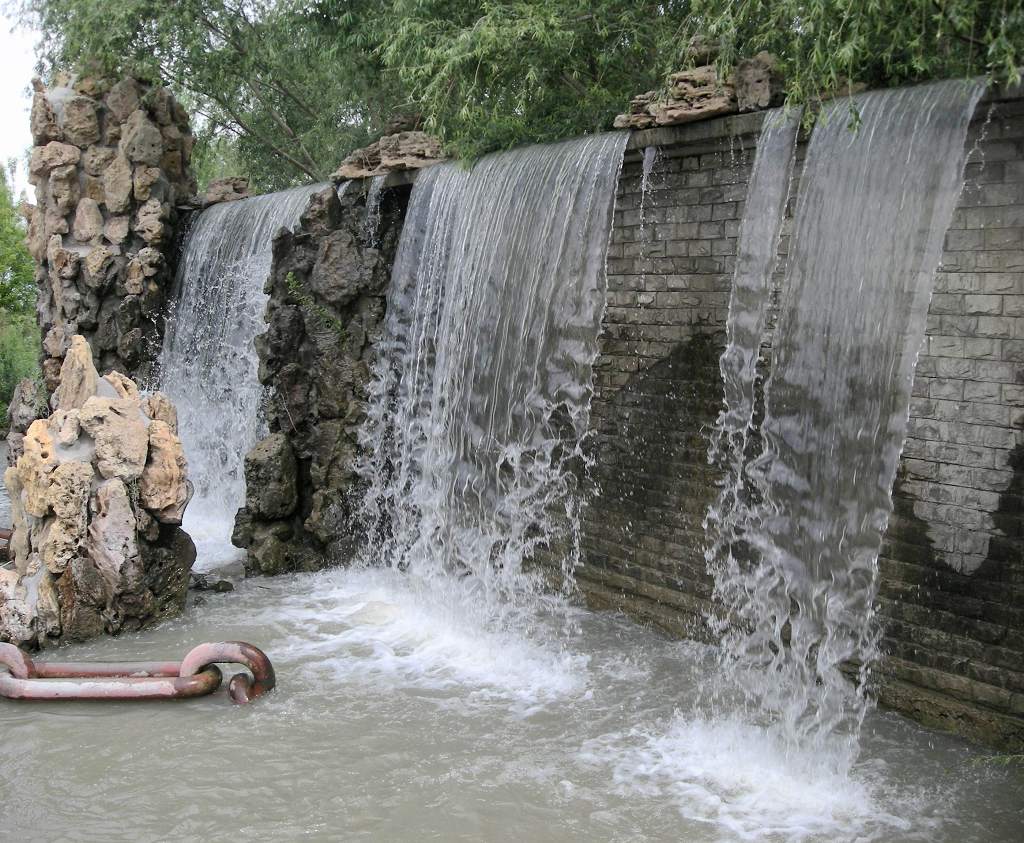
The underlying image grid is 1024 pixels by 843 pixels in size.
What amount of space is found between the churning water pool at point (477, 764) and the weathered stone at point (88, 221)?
27.7ft

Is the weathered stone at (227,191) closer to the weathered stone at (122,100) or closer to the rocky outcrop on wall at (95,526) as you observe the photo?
the weathered stone at (122,100)

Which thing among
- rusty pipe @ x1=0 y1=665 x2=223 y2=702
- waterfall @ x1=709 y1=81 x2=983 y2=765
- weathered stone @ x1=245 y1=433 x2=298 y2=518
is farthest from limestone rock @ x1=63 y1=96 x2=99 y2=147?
waterfall @ x1=709 y1=81 x2=983 y2=765

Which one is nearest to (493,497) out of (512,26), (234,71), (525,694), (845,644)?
(525,694)

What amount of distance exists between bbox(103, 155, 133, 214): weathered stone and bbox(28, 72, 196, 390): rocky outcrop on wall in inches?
0.5

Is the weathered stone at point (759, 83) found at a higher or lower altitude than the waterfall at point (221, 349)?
higher

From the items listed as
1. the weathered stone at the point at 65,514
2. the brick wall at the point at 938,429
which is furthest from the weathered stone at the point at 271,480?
the brick wall at the point at 938,429

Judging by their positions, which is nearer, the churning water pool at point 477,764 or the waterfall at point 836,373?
the churning water pool at point 477,764

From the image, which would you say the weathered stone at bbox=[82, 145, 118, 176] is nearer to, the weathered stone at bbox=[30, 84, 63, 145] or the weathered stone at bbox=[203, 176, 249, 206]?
the weathered stone at bbox=[30, 84, 63, 145]

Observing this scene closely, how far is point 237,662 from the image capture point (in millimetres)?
6285

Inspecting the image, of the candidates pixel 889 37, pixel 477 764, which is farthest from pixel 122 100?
pixel 477 764

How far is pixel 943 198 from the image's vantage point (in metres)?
5.41

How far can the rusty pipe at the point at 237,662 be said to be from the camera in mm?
6266

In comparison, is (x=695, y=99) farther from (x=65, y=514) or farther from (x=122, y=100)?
(x=122, y=100)

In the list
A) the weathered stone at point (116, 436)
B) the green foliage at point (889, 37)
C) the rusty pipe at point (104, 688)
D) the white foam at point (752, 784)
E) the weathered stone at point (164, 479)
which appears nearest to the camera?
the green foliage at point (889, 37)
